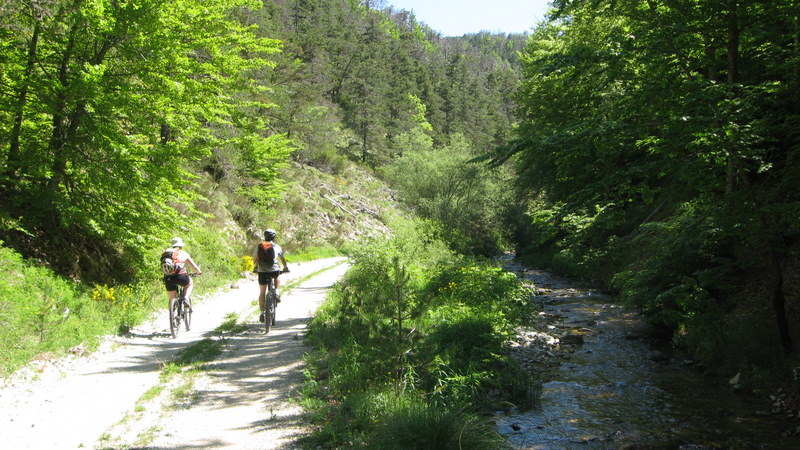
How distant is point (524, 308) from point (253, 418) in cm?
754

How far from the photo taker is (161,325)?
10.9m

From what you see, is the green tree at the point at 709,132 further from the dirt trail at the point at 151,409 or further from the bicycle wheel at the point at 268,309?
the dirt trail at the point at 151,409

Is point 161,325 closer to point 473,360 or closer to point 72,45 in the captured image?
point 72,45

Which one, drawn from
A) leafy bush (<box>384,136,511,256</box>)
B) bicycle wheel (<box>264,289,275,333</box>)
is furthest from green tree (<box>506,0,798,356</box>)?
leafy bush (<box>384,136,511,256</box>)

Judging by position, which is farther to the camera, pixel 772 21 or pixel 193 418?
pixel 772 21

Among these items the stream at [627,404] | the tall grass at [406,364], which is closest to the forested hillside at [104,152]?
the tall grass at [406,364]

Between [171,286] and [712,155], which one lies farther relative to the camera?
[171,286]

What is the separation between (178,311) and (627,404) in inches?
330

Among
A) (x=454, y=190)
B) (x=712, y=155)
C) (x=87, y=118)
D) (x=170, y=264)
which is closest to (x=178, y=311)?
(x=170, y=264)

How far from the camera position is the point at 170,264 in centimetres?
988

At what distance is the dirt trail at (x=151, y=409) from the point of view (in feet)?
16.2

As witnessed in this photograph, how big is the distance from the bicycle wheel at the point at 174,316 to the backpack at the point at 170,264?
582 millimetres

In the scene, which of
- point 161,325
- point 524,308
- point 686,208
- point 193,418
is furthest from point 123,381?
point 686,208

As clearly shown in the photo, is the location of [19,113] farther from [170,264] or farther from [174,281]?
[174,281]
